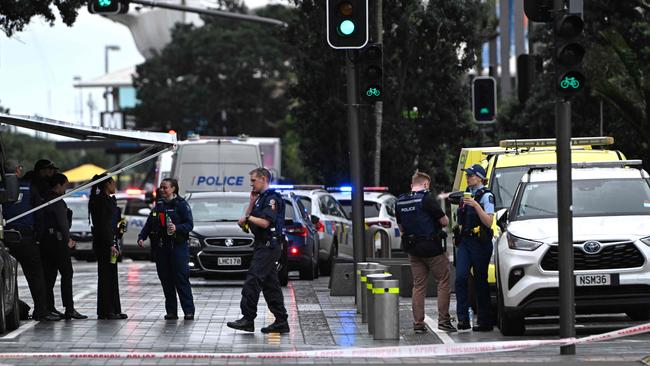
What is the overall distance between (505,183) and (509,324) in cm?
395

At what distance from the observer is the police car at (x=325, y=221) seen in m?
29.8

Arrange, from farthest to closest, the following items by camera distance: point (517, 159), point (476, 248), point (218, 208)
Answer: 1. point (218, 208)
2. point (517, 159)
3. point (476, 248)

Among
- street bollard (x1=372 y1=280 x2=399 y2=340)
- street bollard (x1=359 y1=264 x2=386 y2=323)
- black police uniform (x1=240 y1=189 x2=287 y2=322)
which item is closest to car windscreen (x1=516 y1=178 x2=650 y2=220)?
street bollard (x1=359 y1=264 x2=386 y2=323)

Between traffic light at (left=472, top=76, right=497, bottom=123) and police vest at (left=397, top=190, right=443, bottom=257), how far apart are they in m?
12.4

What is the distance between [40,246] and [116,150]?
203ft

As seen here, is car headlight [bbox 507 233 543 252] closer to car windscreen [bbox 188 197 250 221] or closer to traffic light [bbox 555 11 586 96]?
traffic light [bbox 555 11 586 96]

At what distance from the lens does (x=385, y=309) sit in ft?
52.4

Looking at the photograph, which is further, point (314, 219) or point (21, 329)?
point (314, 219)

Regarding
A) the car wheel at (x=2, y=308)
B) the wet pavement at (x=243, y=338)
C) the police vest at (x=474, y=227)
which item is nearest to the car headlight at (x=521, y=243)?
the police vest at (x=474, y=227)

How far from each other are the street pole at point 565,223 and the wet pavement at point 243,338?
0.32 meters

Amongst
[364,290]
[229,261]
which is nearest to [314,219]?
[229,261]

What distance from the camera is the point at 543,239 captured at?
1622 cm

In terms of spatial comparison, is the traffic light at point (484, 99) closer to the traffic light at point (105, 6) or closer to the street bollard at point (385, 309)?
the traffic light at point (105, 6)

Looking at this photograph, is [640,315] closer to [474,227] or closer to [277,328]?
[474,227]
